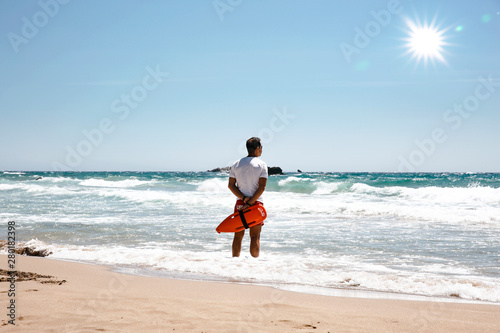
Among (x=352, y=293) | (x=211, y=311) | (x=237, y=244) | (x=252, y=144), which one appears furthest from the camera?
(x=237, y=244)

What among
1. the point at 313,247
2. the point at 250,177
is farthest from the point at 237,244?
the point at 313,247

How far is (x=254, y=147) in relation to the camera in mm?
5207

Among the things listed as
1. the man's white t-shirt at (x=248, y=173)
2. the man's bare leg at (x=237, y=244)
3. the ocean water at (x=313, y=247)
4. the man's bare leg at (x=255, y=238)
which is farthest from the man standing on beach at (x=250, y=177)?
the ocean water at (x=313, y=247)

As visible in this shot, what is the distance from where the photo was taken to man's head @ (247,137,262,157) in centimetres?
520

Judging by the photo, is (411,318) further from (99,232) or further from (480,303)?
(99,232)

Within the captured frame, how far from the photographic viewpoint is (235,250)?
5672 mm

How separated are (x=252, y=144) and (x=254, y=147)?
5cm

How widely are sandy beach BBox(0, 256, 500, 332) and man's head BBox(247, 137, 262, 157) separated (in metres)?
1.69

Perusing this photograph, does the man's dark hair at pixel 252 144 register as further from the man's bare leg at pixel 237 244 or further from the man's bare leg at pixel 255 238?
the man's bare leg at pixel 237 244

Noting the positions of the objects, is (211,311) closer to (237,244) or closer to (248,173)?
(248,173)

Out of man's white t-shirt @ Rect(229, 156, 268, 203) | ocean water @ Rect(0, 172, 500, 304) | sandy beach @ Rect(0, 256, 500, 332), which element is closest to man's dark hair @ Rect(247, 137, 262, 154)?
man's white t-shirt @ Rect(229, 156, 268, 203)

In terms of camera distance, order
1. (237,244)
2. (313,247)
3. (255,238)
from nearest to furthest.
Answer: (255,238) → (237,244) → (313,247)

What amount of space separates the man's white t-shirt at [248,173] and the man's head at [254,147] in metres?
0.08

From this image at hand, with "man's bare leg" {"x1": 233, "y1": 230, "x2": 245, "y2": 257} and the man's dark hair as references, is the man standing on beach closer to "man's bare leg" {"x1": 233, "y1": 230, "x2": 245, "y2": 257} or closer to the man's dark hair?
the man's dark hair
